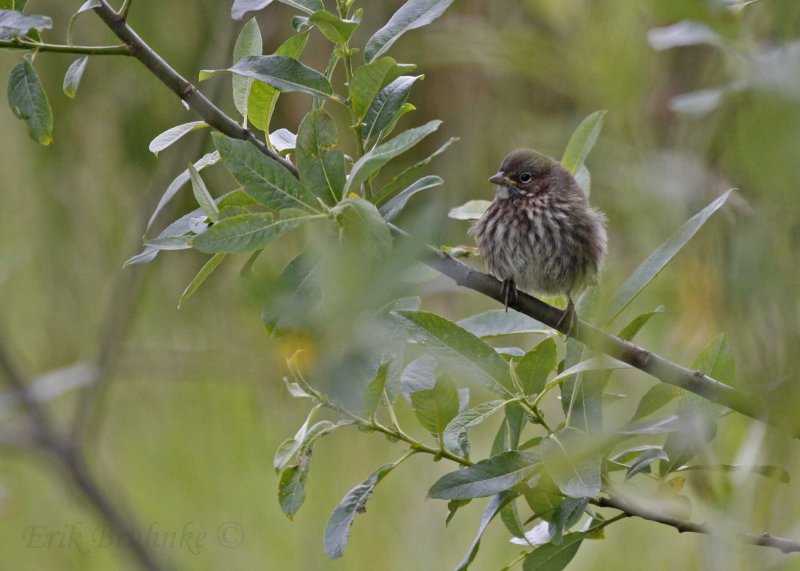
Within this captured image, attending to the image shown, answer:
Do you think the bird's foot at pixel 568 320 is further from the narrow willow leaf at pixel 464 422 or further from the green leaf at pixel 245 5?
the green leaf at pixel 245 5

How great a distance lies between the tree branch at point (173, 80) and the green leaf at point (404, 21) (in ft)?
0.72

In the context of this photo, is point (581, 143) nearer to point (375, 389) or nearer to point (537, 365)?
point (537, 365)

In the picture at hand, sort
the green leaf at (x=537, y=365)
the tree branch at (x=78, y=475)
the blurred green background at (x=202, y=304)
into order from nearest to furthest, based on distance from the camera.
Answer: the tree branch at (x=78, y=475) < the green leaf at (x=537, y=365) < the blurred green background at (x=202, y=304)

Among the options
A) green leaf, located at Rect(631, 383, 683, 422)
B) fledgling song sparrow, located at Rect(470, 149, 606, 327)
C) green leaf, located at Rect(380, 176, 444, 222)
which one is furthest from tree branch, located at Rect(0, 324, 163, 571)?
fledgling song sparrow, located at Rect(470, 149, 606, 327)

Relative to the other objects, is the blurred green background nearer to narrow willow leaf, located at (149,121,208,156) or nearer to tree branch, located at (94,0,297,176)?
narrow willow leaf, located at (149,121,208,156)

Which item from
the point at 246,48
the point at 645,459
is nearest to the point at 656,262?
the point at 645,459

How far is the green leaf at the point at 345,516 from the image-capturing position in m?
1.50

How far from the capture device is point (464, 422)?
4.86 ft

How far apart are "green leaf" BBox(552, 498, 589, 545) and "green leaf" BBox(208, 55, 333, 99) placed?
2.18 feet

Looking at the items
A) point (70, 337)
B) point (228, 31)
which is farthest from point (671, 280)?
point (70, 337)

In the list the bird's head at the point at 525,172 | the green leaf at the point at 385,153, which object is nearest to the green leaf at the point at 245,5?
the green leaf at the point at 385,153

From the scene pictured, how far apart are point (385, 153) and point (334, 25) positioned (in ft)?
0.74

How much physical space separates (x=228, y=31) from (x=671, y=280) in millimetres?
1864

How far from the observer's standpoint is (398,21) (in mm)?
→ 1461
